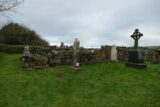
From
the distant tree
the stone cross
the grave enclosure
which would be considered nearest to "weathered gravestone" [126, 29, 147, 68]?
the grave enclosure

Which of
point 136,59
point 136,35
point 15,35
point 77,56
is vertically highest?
point 15,35

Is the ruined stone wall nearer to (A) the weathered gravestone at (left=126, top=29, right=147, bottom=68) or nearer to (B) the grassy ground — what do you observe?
(B) the grassy ground

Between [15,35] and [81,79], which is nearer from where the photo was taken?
[81,79]

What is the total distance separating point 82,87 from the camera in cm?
1950

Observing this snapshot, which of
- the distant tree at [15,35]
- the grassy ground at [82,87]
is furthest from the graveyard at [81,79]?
the distant tree at [15,35]

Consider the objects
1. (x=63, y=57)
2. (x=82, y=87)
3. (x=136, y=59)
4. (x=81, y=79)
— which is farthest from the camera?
(x=63, y=57)

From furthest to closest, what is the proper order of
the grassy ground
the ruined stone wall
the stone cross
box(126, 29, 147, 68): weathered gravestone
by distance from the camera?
the stone cross → the ruined stone wall → box(126, 29, 147, 68): weathered gravestone → the grassy ground

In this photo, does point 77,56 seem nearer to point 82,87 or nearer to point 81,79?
point 81,79

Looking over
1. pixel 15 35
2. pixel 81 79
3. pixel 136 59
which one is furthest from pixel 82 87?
pixel 15 35

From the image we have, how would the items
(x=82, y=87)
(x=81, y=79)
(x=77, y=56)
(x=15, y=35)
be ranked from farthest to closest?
(x=15, y=35)
(x=77, y=56)
(x=81, y=79)
(x=82, y=87)

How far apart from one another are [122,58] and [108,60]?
7.20 feet

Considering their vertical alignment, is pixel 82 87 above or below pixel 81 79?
below

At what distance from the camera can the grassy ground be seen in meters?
16.9

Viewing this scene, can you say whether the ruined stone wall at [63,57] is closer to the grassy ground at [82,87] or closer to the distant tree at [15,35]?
the grassy ground at [82,87]
